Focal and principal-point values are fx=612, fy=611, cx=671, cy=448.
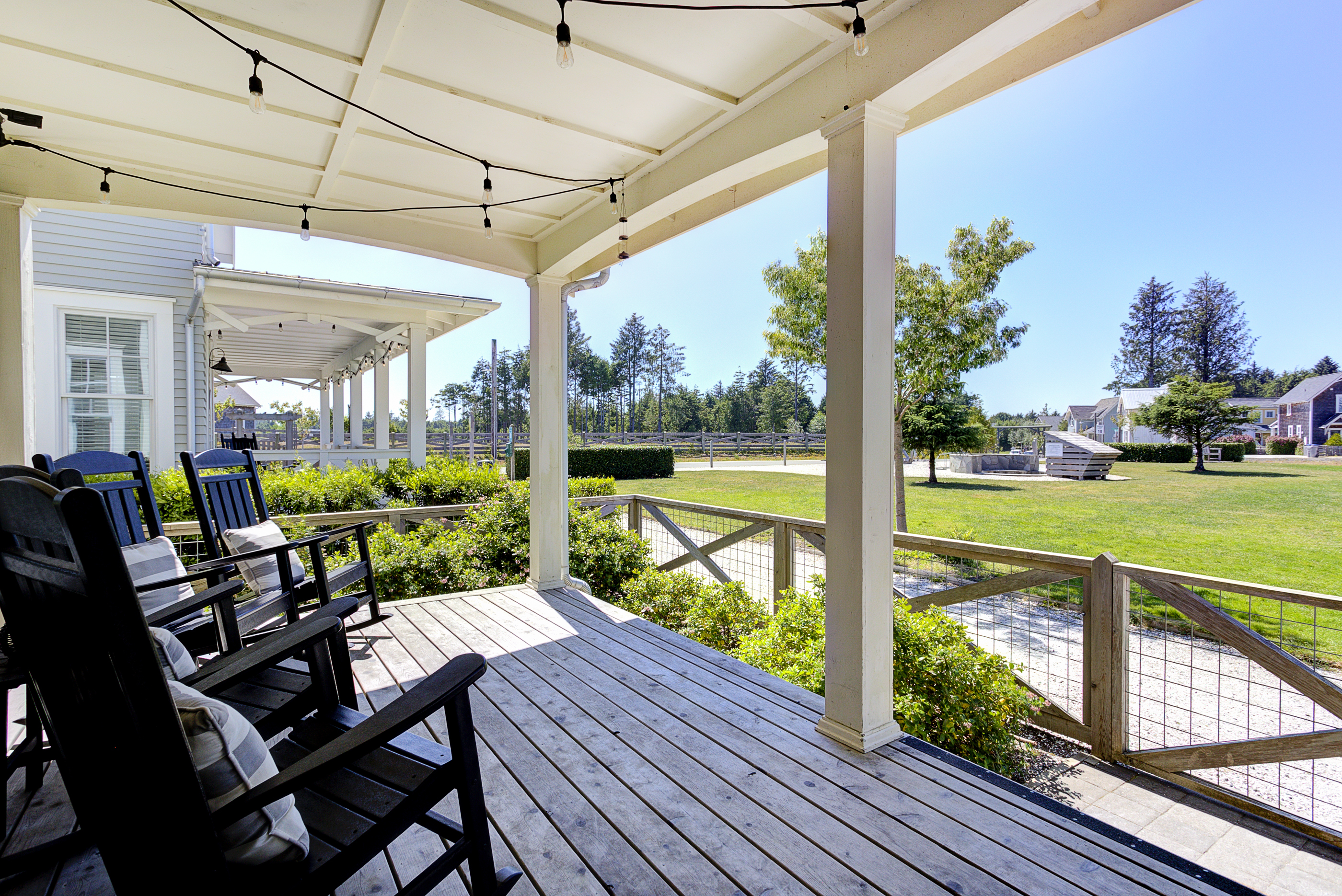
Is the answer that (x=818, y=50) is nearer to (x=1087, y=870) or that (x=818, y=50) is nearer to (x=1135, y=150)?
(x=1087, y=870)

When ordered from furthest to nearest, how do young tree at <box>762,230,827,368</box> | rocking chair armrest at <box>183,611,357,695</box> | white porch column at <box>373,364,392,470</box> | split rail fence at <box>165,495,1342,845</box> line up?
white porch column at <box>373,364,392,470</box>, young tree at <box>762,230,827,368</box>, split rail fence at <box>165,495,1342,845</box>, rocking chair armrest at <box>183,611,357,695</box>

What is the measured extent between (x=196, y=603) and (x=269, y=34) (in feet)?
5.88

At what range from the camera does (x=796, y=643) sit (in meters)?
3.15

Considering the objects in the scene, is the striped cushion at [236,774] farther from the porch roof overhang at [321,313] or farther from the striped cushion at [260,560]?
the porch roof overhang at [321,313]

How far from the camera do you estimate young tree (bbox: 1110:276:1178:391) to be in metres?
16.5

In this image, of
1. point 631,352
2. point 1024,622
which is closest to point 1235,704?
point 1024,622

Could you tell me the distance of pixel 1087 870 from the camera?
4.67 ft

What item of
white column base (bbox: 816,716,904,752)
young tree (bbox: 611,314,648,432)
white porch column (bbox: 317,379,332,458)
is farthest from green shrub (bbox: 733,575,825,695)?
young tree (bbox: 611,314,648,432)

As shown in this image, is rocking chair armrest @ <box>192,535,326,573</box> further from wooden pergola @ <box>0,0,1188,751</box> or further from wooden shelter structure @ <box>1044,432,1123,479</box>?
wooden shelter structure @ <box>1044,432,1123,479</box>

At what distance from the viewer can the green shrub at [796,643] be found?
282 centimetres

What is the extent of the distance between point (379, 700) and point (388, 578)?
2156 millimetres

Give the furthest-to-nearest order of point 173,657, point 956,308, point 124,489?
point 956,308 < point 124,489 < point 173,657

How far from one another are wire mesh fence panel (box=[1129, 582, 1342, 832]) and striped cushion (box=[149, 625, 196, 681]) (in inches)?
117

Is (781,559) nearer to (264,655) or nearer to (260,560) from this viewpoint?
(260,560)
